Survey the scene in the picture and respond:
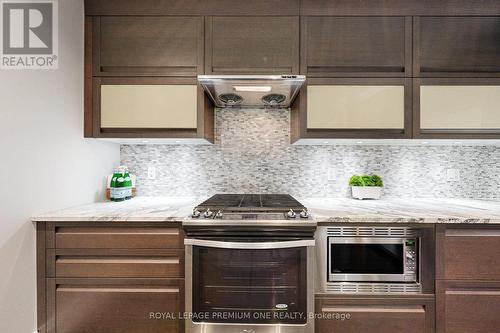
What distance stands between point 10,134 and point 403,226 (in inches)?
88.7

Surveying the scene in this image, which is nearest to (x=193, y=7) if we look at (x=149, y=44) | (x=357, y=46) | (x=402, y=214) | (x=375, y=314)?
(x=149, y=44)

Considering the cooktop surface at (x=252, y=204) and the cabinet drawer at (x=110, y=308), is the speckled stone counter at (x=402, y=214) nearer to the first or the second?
the cooktop surface at (x=252, y=204)

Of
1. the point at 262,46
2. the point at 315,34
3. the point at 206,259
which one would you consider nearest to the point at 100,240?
the point at 206,259

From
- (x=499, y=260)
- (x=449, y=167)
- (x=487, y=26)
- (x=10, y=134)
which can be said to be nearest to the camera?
(x=10, y=134)

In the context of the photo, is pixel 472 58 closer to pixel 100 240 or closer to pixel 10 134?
pixel 100 240

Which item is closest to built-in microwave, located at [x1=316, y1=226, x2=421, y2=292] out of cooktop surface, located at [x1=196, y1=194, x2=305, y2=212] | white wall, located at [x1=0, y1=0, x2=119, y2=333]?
cooktop surface, located at [x1=196, y1=194, x2=305, y2=212]

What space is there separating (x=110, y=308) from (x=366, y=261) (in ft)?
5.06

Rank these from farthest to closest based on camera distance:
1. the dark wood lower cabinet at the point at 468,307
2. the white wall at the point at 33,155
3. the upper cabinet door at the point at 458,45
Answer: the upper cabinet door at the point at 458,45 < the dark wood lower cabinet at the point at 468,307 < the white wall at the point at 33,155

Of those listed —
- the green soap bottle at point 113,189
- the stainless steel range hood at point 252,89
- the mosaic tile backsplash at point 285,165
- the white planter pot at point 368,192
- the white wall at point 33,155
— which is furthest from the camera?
the mosaic tile backsplash at point 285,165

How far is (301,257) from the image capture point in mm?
1495

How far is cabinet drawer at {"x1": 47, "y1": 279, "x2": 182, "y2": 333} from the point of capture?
150cm

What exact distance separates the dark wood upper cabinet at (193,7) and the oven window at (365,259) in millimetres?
1636

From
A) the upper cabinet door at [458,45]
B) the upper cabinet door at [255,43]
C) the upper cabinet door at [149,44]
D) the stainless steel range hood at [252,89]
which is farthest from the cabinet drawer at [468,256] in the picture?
the upper cabinet door at [149,44]

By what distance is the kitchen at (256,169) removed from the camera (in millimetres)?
1488
